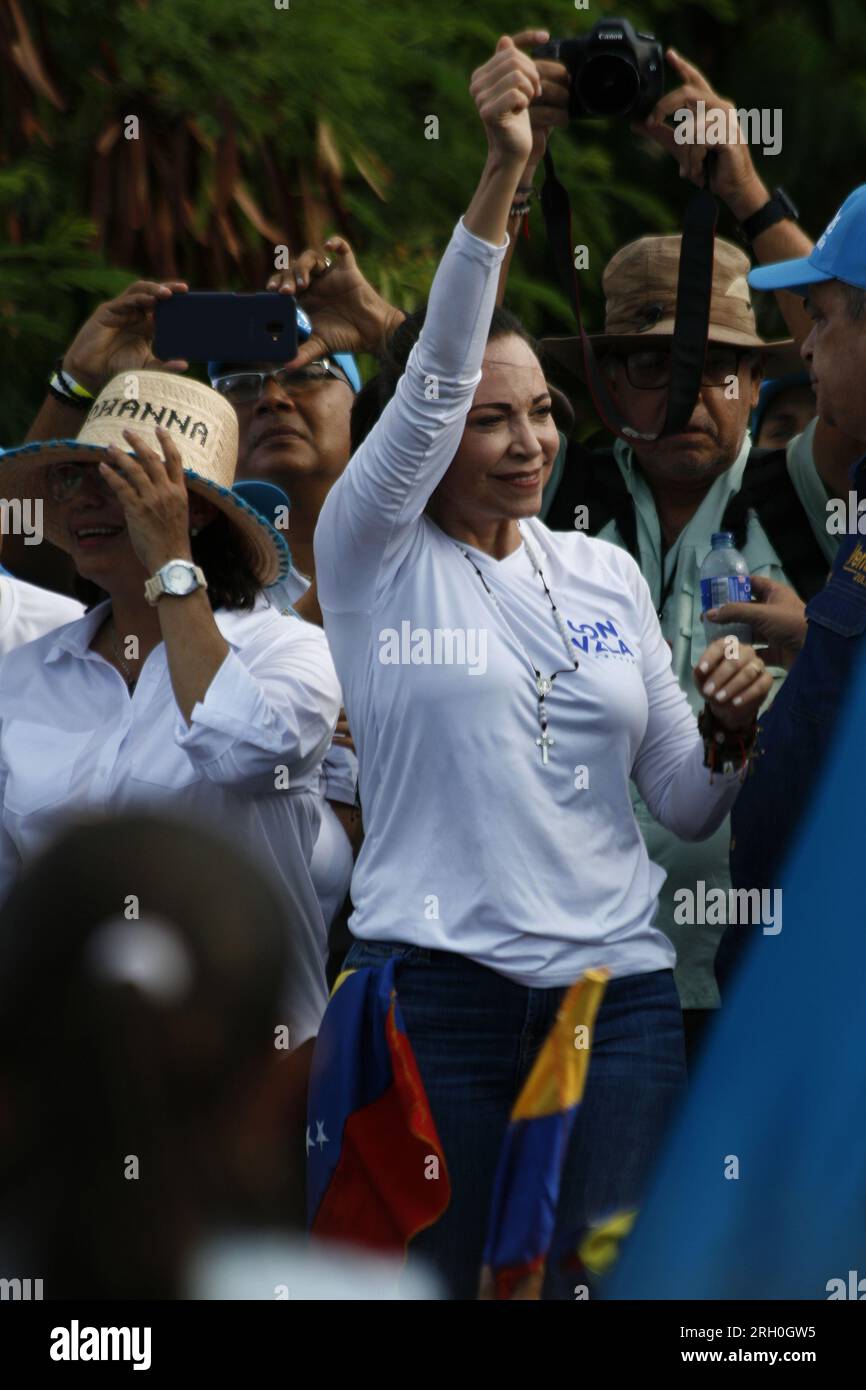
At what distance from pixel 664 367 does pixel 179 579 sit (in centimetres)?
90

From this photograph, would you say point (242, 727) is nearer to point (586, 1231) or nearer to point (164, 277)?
point (586, 1231)

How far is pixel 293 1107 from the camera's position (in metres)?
1.85

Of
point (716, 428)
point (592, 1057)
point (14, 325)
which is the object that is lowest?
point (592, 1057)

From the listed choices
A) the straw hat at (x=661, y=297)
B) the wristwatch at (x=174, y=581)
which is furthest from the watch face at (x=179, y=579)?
the straw hat at (x=661, y=297)

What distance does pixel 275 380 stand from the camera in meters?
3.88

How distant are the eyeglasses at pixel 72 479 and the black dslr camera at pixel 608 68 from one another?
0.92 metres

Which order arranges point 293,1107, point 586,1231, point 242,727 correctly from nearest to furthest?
point 293,1107
point 586,1231
point 242,727

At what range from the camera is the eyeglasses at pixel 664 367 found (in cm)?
357

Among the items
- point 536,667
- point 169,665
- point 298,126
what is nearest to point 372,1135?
point 536,667

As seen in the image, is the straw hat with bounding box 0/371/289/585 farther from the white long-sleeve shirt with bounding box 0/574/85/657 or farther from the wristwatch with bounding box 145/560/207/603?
the white long-sleeve shirt with bounding box 0/574/85/657

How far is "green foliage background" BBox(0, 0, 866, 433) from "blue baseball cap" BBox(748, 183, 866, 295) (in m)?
2.02

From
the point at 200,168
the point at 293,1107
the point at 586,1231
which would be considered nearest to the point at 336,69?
the point at 200,168

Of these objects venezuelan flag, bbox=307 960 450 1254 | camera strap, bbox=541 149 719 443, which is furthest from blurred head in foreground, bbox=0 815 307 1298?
camera strap, bbox=541 149 719 443

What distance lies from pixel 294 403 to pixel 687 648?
918mm
